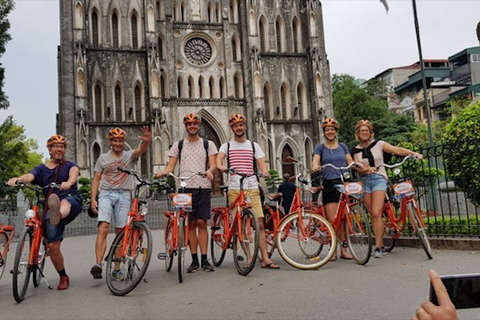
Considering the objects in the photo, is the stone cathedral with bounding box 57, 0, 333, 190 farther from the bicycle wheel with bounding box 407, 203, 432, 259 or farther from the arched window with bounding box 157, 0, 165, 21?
the bicycle wheel with bounding box 407, 203, 432, 259

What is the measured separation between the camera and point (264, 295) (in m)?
4.74

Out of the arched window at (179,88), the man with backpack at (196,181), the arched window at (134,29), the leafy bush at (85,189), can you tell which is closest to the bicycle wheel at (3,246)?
the man with backpack at (196,181)

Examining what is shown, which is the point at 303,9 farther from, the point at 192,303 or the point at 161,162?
the point at 192,303

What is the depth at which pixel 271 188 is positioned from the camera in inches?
1022

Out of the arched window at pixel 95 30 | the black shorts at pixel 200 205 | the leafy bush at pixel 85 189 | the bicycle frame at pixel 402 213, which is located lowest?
the bicycle frame at pixel 402 213

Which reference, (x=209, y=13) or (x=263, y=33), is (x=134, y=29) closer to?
(x=209, y=13)

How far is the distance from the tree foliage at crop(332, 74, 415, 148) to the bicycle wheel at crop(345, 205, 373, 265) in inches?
1448

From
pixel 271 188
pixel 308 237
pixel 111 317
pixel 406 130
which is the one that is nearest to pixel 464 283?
pixel 111 317

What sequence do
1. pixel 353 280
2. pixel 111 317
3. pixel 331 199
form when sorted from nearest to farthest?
pixel 111 317 < pixel 353 280 < pixel 331 199

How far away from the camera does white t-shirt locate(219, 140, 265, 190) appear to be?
6.63m

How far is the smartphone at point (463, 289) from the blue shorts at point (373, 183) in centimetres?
577

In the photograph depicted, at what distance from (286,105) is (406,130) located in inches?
625

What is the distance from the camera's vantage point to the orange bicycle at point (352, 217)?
20.9 feet

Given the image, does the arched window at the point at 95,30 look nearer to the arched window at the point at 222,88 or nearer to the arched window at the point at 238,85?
the arched window at the point at 222,88
